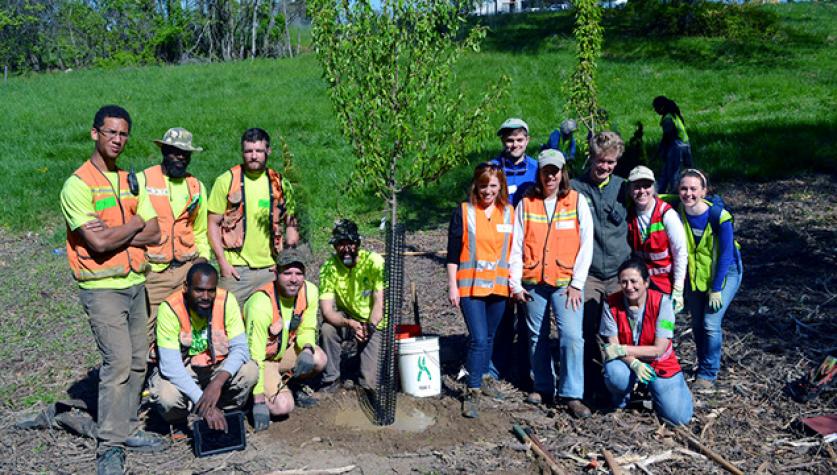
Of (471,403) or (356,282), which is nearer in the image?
(471,403)

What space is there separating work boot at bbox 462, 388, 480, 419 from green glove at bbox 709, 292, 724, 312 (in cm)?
193

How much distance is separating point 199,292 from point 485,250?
2118mm

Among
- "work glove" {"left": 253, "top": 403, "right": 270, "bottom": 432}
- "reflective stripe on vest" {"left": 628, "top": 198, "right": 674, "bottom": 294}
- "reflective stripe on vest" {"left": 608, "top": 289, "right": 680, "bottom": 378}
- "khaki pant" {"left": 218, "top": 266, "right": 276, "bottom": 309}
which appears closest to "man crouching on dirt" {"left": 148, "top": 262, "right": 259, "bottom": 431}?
"work glove" {"left": 253, "top": 403, "right": 270, "bottom": 432}

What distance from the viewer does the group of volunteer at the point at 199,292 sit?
17.1ft

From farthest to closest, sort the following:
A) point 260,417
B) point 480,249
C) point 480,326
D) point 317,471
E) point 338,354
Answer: point 338,354, point 480,326, point 480,249, point 260,417, point 317,471

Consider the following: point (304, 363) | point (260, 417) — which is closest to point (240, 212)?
point (304, 363)

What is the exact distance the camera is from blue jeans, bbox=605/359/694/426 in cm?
560

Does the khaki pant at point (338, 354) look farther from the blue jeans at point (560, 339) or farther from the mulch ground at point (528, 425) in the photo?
the blue jeans at point (560, 339)

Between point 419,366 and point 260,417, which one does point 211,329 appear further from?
point 419,366

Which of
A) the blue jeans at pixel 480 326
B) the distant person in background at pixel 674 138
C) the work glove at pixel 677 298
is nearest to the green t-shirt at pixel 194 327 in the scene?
the blue jeans at pixel 480 326

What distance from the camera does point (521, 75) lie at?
2494 cm

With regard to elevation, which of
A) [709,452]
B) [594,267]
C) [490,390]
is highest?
[594,267]

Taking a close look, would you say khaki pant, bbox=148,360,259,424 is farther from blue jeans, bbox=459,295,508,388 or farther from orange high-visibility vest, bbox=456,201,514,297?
orange high-visibility vest, bbox=456,201,514,297

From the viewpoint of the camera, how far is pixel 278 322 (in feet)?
19.7
